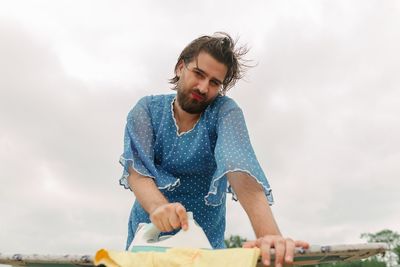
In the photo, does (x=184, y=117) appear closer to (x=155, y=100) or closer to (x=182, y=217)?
(x=155, y=100)

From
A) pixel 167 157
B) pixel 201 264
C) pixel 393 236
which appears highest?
pixel 393 236

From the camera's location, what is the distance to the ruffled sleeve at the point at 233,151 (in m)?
1.88

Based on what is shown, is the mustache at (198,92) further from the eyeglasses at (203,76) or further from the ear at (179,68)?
the ear at (179,68)

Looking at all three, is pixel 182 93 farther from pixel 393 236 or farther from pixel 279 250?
pixel 393 236

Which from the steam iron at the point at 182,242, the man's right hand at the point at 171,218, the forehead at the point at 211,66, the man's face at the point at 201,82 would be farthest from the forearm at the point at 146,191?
the forehead at the point at 211,66

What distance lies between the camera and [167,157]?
2.37m

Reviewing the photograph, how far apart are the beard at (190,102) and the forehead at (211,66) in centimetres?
10

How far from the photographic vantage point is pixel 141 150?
7.32ft

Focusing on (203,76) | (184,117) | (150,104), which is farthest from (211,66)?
(150,104)

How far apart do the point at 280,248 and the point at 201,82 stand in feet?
3.35

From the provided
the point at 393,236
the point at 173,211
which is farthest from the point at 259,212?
the point at 393,236

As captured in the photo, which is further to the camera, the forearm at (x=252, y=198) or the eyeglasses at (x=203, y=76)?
the eyeglasses at (x=203, y=76)

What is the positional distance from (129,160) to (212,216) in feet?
1.95

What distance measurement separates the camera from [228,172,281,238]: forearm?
5.95 ft
